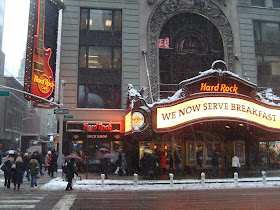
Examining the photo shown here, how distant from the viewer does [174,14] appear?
27.7 metres

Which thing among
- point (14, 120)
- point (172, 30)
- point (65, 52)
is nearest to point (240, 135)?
point (172, 30)

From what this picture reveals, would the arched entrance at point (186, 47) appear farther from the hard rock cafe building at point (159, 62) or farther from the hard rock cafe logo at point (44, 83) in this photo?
the hard rock cafe logo at point (44, 83)

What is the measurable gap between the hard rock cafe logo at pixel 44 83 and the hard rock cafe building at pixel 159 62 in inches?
77.8

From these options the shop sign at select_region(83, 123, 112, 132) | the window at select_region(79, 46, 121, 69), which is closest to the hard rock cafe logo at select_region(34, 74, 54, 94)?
the window at select_region(79, 46, 121, 69)

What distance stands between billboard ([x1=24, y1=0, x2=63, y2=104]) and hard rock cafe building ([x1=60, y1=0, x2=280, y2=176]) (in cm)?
162

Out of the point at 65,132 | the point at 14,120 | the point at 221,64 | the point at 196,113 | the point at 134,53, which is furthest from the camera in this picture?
the point at 14,120

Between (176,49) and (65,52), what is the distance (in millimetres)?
10272

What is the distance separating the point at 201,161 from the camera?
26.1 metres

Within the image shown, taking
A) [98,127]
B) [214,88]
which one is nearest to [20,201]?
[98,127]

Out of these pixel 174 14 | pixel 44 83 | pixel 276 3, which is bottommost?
pixel 44 83

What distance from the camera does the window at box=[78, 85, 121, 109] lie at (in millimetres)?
25828

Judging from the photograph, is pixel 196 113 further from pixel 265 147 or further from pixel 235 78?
pixel 265 147

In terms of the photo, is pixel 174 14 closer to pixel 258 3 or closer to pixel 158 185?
pixel 258 3

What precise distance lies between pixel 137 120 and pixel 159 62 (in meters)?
9.94
